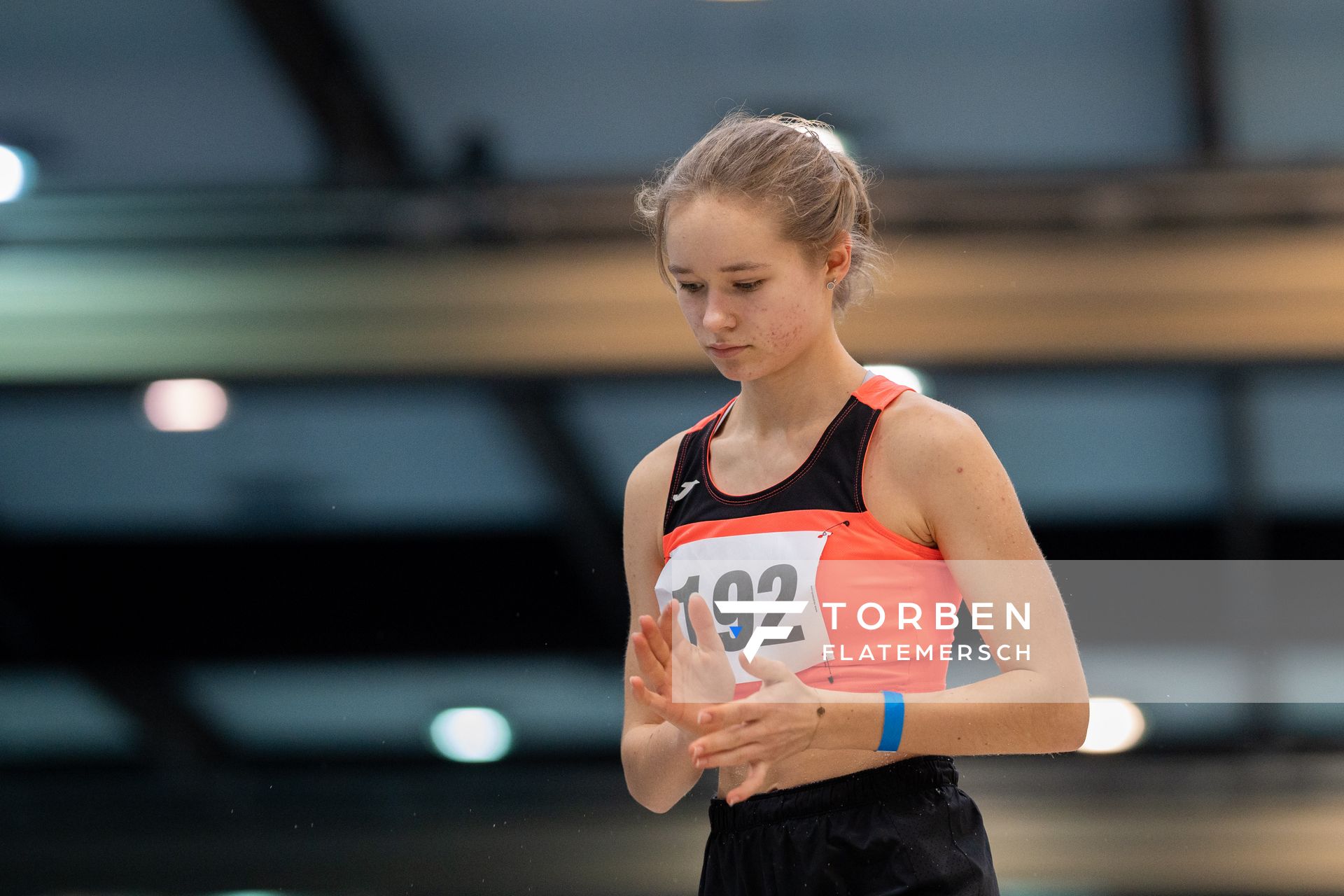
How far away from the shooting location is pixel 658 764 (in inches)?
49.0

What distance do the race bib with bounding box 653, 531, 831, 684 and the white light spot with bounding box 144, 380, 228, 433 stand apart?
6.40 feet

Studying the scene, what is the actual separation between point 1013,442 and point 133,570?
203cm

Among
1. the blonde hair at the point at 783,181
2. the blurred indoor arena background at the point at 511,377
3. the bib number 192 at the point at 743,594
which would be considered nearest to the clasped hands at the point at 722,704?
the bib number 192 at the point at 743,594

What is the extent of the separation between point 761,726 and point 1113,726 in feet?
4.74

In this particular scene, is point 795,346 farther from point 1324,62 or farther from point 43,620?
point 43,620

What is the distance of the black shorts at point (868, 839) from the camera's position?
1.11 m

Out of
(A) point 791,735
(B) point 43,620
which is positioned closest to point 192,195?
(B) point 43,620

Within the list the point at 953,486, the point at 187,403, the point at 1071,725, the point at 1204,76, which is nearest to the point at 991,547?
the point at 953,486

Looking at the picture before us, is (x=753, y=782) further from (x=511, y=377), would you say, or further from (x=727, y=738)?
(x=511, y=377)

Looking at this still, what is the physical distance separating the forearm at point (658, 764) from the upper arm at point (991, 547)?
30cm

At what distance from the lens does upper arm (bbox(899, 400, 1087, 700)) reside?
1079 mm

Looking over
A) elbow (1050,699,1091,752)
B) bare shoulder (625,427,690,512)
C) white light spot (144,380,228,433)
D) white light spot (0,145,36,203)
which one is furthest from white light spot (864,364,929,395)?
white light spot (0,145,36,203)

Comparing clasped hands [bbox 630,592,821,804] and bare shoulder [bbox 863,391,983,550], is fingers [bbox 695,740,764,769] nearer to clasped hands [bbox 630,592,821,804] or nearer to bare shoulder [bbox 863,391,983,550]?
clasped hands [bbox 630,592,821,804]

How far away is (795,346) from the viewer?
1.19 meters
